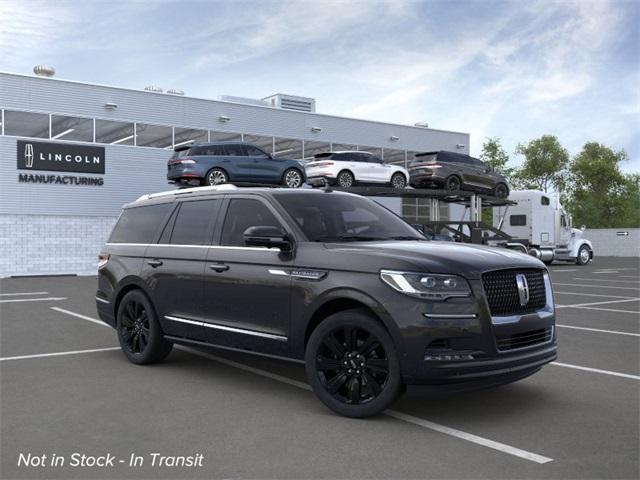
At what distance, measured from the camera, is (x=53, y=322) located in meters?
10.6

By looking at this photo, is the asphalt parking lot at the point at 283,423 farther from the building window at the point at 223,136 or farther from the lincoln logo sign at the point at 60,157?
the building window at the point at 223,136

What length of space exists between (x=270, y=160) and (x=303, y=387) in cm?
1634

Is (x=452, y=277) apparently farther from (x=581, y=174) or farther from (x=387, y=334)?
(x=581, y=174)

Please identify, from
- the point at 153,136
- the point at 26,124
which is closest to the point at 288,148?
the point at 153,136

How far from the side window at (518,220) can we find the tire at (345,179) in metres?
10.7

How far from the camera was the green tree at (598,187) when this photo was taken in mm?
69562

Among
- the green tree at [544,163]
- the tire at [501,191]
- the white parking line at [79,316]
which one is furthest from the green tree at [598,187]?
the white parking line at [79,316]

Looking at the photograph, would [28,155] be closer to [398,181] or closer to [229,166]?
[229,166]

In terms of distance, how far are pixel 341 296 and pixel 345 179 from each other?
18.2 metres

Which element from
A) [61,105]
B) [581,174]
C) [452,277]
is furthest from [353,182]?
[581,174]

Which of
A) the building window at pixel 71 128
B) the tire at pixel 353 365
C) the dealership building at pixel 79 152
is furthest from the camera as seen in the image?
the building window at pixel 71 128

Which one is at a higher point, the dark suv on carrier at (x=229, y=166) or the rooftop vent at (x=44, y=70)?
the rooftop vent at (x=44, y=70)

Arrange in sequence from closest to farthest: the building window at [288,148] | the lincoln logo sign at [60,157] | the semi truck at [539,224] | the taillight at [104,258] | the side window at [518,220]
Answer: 1. the taillight at [104,258]
2. the lincoln logo sign at [60,157]
3. the semi truck at [539,224]
4. the side window at [518,220]
5. the building window at [288,148]

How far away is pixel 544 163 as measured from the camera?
233ft
